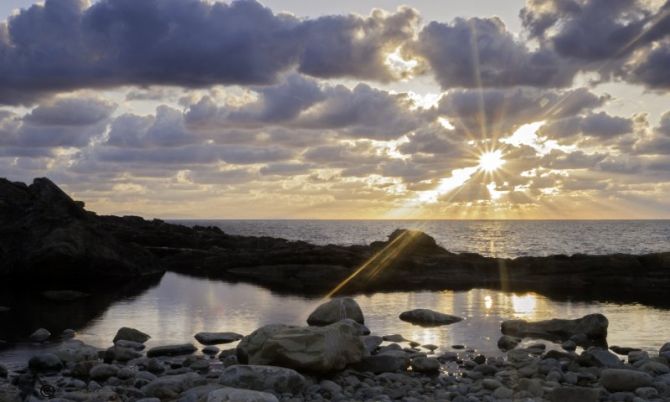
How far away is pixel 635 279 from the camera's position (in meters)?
42.5

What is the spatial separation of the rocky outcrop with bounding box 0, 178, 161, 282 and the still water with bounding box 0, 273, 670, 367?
504 centimetres

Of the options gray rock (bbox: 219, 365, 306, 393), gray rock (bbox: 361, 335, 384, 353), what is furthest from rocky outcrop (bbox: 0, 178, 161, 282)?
gray rock (bbox: 219, 365, 306, 393)

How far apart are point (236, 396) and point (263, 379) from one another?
93.8 inches

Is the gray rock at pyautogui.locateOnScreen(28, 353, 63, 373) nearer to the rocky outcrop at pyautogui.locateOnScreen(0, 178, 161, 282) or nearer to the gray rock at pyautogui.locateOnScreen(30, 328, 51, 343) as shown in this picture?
the gray rock at pyautogui.locateOnScreen(30, 328, 51, 343)

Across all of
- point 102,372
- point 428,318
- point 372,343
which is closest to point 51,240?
point 428,318

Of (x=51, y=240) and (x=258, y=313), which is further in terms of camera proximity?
(x=51, y=240)

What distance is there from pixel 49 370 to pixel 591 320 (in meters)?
17.0

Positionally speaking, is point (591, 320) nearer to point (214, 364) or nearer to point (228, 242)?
point (214, 364)

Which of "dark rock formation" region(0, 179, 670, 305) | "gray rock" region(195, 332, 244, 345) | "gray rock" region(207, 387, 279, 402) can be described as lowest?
"gray rock" region(195, 332, 244, 345)

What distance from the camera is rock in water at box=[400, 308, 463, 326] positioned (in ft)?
87.0

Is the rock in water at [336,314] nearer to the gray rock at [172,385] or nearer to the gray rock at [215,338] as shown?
the gray rock at [215,338]

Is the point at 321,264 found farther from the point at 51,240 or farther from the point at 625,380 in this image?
the point at 625,380

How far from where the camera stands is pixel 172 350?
1939 cm

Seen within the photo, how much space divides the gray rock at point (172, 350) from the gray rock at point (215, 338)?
4.28 feet
